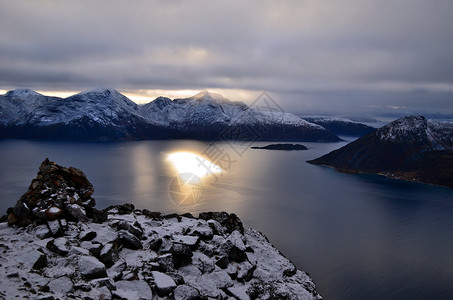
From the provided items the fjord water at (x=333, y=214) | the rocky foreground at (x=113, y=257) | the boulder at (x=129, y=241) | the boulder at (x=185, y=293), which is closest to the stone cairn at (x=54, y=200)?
the rocky foreground at (x=113, y=257)

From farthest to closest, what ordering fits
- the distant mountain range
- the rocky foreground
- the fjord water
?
the distant mountain range < the fjord water < the rocky foreground

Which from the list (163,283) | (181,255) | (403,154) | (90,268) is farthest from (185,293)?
(403,154)

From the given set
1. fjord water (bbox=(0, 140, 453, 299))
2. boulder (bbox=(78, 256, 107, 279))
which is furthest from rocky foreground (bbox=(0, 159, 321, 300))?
fjord water (bbox=(0, 140, 453, 299))

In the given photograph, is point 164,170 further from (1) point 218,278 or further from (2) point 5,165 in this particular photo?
(1) point 218,278

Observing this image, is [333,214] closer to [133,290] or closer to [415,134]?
[133,290]

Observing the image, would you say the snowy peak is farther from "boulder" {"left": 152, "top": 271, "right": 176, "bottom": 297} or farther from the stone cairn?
"boulder" {"left": 152, "top": 271, "right": 176, "bottom": 297}

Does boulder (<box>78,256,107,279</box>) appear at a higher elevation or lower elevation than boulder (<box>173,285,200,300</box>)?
higher

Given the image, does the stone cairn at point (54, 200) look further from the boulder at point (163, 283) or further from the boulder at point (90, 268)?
the boulder at point (163, 283)
